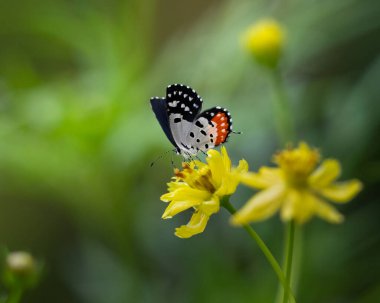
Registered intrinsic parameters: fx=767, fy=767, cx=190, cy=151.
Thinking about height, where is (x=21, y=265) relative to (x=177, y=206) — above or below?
above

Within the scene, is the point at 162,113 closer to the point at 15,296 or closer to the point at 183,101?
the point at 183,101

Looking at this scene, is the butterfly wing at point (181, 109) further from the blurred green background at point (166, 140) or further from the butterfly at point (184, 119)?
the blurred green background at point (166, 140)

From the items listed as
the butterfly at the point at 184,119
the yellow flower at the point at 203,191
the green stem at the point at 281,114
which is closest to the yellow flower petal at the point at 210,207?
the yellow flower at the point at 203,191

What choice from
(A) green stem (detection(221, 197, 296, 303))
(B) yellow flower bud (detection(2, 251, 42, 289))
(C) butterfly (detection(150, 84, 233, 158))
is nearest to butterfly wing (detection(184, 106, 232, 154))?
(C) butterfly (detection(150, 84, 233, 158))

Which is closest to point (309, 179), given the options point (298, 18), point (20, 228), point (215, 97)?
point (215, 97)

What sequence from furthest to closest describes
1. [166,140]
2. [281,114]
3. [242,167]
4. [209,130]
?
[166,140]
[281,114]
[209,130]
[242,167]

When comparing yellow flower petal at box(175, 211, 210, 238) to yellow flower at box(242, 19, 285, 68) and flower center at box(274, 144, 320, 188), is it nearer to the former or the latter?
flower center at box(274, 144, 320, 188)

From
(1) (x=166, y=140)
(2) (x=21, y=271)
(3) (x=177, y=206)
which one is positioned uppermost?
(1) (x=166, y=140)

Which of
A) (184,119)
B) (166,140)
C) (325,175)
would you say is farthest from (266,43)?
(325,175)
